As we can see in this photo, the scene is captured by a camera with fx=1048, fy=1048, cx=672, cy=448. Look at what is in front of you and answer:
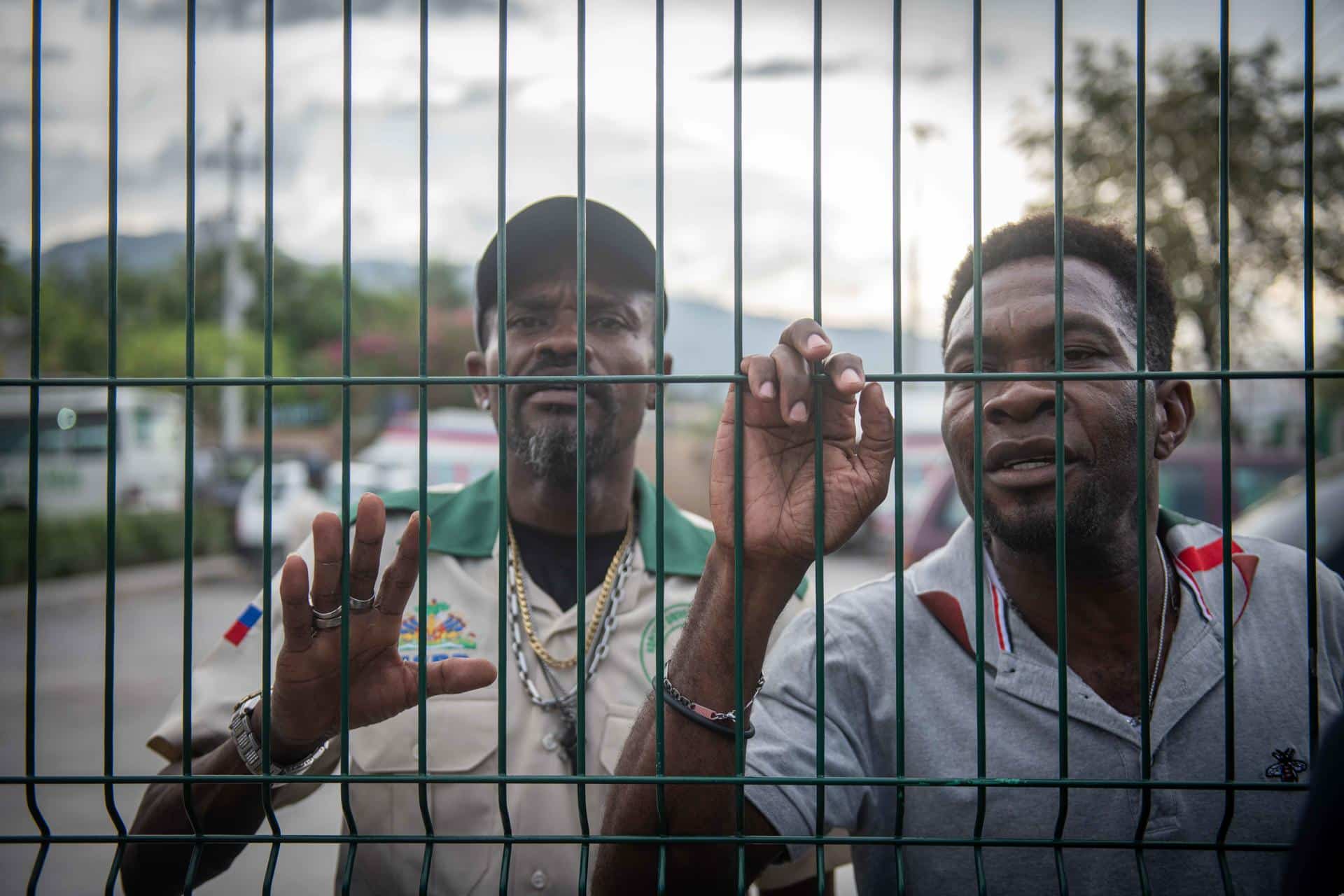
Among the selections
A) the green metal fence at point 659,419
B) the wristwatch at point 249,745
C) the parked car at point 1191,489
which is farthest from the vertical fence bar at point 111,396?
the parked car at point 1191,489

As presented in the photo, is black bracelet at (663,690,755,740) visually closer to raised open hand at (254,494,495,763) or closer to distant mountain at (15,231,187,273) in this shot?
raised open hand at (254,494,495,763)

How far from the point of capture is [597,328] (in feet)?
7.98

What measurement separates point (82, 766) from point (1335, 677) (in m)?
6.73

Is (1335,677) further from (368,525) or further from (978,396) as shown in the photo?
(368,525)

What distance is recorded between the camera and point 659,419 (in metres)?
1.39

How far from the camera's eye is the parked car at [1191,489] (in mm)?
6133

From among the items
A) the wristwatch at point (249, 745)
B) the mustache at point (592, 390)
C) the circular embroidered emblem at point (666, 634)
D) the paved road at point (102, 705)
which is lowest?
the paved road at point (102, 705)

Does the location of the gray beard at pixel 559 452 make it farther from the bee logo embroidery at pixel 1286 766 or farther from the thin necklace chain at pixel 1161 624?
the bee logo embroidery at pixel 1286 766

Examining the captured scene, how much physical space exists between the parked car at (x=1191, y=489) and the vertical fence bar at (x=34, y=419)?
4.25 meters

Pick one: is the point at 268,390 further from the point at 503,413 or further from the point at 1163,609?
the point at 1163,609

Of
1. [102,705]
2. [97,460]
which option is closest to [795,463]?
[102,705]

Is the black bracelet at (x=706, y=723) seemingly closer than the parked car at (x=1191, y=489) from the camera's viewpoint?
Yes

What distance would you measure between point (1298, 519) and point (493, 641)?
4.11m

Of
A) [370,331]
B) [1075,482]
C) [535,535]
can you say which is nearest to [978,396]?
[1075,482]
